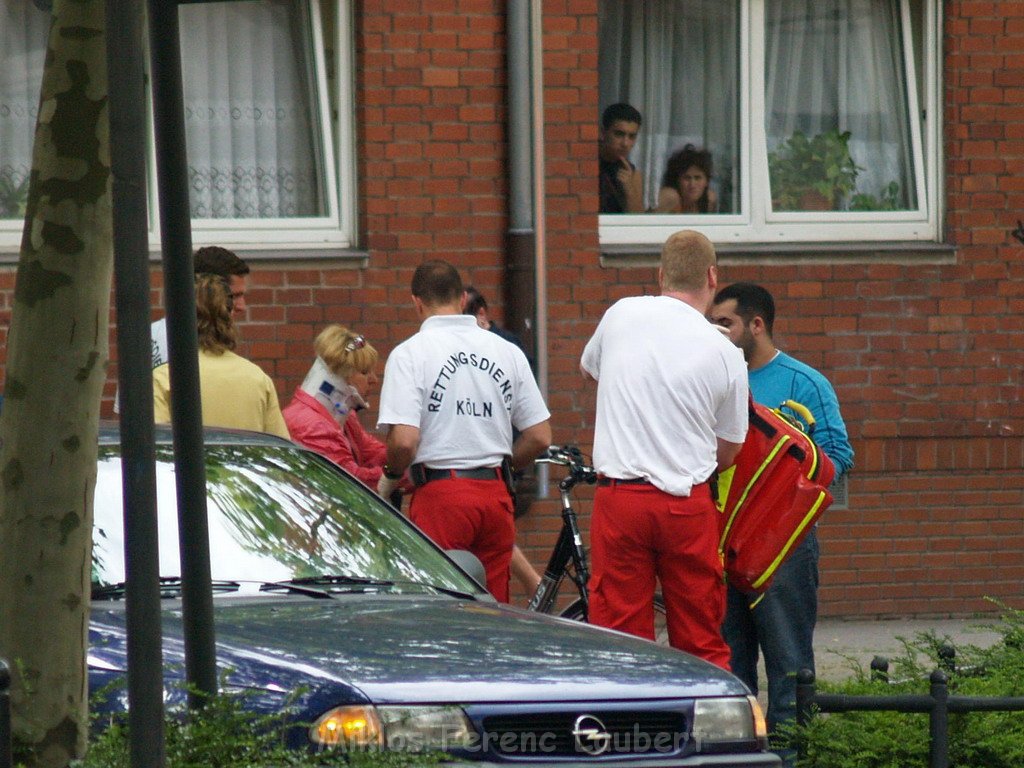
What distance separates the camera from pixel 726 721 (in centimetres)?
468

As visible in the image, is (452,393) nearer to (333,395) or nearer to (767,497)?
(333,395)

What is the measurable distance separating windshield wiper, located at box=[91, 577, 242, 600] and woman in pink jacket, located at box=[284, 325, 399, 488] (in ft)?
8.11

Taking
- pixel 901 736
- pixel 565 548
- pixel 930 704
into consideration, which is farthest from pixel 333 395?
pixel 930 704

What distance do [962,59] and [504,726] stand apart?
23.6 ft

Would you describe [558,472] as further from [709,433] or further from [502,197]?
[709,433]

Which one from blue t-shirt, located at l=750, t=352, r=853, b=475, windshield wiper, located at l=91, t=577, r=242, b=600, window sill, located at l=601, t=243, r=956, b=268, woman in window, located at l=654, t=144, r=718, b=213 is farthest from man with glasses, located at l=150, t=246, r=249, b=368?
woman in window, located at l=654, t=144, r=718, b=213

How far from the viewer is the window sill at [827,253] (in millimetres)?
10281

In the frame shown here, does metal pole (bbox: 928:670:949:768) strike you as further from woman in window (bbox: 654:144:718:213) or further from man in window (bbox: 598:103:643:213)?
woman in window (bbox: 654:144:718:213)

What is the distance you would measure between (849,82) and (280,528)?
21.2ft

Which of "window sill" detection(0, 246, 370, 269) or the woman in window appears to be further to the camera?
the woman in window

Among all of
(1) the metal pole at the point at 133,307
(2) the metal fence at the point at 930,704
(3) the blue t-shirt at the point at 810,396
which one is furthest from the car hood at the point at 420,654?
(3) the blue t-shirt at the point at 810,396

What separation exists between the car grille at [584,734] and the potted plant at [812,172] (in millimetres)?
6416

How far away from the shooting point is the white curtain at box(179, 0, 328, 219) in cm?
1005

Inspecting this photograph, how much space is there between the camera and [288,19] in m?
10.1
